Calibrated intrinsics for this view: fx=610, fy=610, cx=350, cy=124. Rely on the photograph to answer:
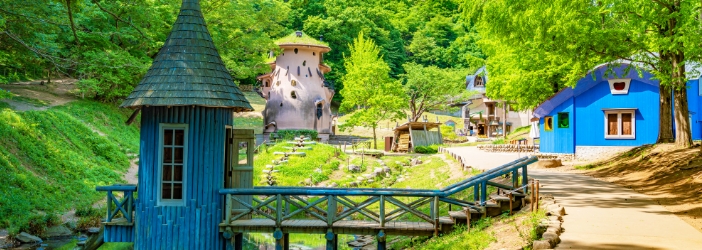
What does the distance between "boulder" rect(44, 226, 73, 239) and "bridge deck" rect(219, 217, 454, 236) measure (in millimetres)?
7652

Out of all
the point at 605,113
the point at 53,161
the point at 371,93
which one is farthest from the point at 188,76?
the point at 371,93

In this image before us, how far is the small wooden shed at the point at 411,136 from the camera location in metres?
39.8

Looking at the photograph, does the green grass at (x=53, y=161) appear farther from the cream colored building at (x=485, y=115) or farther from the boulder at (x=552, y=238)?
the cream colored building at (x=485, y=115)

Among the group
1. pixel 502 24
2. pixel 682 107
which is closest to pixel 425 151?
pixel 682 107

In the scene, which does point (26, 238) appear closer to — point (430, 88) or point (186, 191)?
point (186, 191)

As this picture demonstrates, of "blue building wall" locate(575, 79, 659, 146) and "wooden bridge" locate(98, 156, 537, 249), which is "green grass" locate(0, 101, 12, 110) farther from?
"blue building wall" locate(575, 79, 659, 146)

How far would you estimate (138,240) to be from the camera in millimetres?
12148

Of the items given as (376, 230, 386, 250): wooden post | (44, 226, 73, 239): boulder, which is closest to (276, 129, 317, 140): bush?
(44, 226, 73, 239): boulder

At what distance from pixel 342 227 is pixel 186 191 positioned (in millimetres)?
3151

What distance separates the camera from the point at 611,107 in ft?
91.6

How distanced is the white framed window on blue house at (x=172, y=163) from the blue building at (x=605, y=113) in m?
20.4

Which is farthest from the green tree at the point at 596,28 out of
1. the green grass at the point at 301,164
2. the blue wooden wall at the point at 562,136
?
the green grass at the point at 301,164

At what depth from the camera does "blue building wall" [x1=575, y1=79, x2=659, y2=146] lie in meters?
27.3

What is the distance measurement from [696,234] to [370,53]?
41.0 meters
